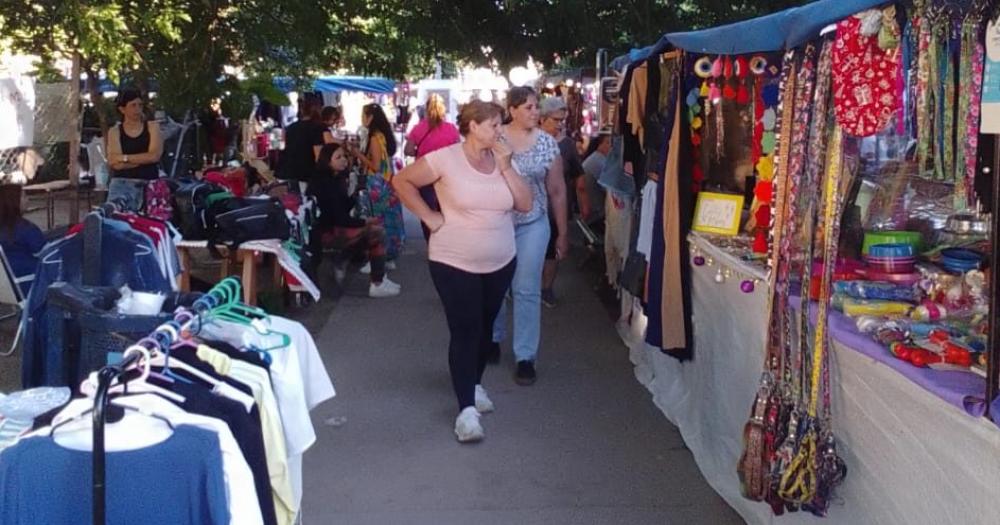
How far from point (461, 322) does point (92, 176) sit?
36.0 feet

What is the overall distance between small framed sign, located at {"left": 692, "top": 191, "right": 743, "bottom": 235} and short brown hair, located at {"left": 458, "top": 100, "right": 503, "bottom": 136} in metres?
1.16

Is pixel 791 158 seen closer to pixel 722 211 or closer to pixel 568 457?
pixel 722 211

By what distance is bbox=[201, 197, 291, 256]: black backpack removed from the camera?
23.2ft

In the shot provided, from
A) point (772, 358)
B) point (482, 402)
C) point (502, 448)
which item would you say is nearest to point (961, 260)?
point (772, 358)

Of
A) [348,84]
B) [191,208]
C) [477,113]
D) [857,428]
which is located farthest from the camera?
[348,84]

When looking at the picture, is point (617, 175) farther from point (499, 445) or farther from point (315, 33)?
point (499, 445)

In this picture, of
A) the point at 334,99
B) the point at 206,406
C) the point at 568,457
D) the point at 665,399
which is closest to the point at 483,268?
the point at 568,457

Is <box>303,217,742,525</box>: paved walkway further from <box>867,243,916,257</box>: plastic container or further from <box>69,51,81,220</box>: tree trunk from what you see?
<box>69,51,81,220</box>: tree trunk

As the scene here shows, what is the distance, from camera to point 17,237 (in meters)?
7.01

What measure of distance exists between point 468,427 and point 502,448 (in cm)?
19

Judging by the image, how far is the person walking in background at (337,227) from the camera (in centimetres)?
934

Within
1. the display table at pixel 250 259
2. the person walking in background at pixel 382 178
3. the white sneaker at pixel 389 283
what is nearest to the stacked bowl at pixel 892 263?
the display table at pixel 250 259

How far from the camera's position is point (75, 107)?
28.6ft

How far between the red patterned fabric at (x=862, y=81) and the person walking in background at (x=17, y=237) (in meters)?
5.22
